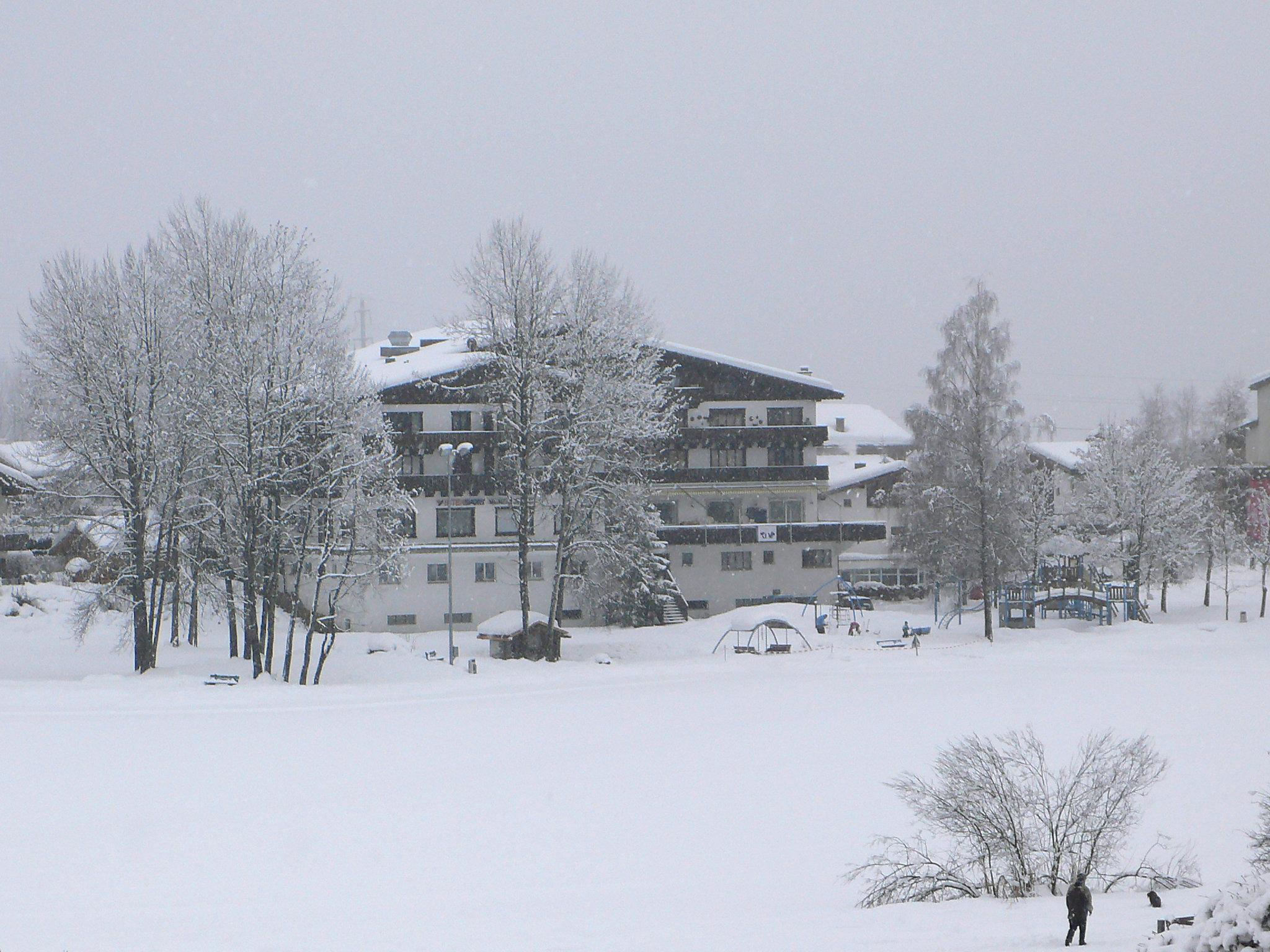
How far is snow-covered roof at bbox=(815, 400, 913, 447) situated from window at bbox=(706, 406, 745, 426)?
33.7m

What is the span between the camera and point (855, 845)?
17281 mm

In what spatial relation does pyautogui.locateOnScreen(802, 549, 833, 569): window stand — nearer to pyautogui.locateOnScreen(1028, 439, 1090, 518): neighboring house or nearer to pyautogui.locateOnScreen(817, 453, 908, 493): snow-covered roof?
pyautogui.locateOnScreen(817, 453, 908, 493): snow-covered roof

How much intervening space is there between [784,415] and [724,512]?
215 inches

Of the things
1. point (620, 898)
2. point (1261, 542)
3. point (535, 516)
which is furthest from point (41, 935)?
point (1261, 542)

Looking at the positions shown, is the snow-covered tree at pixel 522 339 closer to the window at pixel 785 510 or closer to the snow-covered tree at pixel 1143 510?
the window at pixel 785 510

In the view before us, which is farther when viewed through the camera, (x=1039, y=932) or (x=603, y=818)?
(x=603, y=818)

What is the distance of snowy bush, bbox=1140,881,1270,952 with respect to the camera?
7992mm

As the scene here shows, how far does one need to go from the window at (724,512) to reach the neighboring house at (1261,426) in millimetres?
35510

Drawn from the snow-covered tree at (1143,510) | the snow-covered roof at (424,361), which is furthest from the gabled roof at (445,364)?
the snow-covered tree at (1143,510)

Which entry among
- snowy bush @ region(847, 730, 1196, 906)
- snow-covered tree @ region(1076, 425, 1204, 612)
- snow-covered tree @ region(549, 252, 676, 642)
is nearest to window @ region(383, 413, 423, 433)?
snow-covered tree @ region(549, 252, 676, 642)

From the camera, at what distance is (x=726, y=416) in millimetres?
53562


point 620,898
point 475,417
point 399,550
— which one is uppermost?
point 475,417

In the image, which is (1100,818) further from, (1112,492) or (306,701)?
(1112,492)

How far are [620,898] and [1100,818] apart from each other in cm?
634
